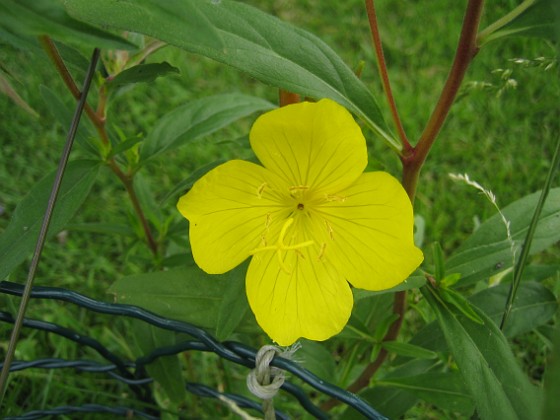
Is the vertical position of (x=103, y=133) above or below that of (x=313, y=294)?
above

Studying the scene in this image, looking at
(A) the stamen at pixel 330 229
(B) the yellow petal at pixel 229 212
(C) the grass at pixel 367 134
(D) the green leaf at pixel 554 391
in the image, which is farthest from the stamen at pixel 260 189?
(C) the grass at pixel 367 134

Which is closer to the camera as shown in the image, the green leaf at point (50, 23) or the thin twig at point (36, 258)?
the green leaf at point (50, 23)

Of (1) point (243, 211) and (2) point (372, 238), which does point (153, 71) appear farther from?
(2) point (372, 238)

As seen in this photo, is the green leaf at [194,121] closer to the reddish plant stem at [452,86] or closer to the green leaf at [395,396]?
the reddish plant stem at [452,86]

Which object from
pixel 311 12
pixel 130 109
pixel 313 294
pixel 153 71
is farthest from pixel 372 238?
pixel 311 12

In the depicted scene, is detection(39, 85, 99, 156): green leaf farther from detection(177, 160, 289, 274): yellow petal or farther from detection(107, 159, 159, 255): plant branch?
detection(177, 160, 289, 274): yellow petal
